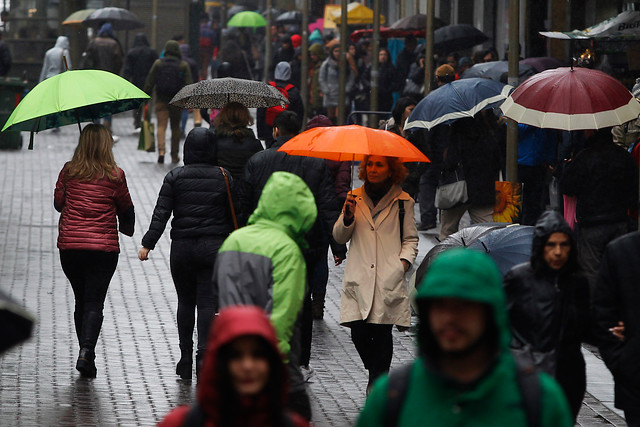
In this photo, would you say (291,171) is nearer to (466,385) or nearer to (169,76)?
(466,385)

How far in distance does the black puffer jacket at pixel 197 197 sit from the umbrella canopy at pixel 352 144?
52 cm

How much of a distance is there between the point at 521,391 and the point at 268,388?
0.62 meters

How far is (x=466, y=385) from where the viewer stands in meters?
3.34

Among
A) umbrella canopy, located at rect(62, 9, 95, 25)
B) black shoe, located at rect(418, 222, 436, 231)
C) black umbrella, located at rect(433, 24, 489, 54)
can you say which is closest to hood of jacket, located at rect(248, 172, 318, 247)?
black shoe, located at rect(418, 222, 436, 231)

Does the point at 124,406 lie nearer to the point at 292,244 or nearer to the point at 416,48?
the point at 292,244

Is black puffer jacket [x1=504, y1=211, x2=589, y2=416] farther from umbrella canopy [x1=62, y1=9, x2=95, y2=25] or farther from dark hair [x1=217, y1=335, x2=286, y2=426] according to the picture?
umbrella canopy [x1=62, y1=9, x2=95, y2=25]

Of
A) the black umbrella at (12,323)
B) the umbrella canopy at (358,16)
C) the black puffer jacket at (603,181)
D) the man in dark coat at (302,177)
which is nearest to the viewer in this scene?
the black umbrella at (12,323)

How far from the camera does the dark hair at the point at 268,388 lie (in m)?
3.51

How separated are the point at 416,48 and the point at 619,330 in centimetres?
1933

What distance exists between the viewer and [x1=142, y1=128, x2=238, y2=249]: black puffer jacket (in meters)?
8.73

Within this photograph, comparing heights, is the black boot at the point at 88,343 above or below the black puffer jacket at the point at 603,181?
below

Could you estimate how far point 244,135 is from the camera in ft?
35.2

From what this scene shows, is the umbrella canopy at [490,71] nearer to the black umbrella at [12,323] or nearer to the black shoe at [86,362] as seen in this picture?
the black shoe at [86,362]

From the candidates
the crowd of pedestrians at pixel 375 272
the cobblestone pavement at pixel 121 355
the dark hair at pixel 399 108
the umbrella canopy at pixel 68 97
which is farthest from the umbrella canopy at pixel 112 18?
the umbrella canopy at pixel 68 97
